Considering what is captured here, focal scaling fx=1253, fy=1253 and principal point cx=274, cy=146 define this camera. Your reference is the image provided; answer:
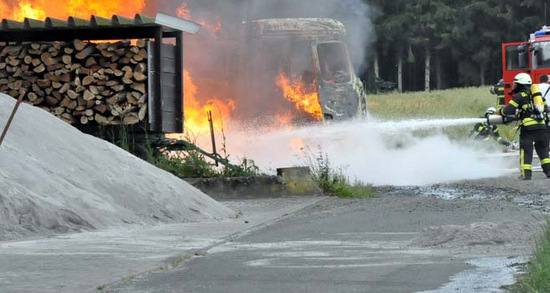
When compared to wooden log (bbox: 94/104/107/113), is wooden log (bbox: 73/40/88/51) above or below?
above

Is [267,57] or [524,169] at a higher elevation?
[267,57]

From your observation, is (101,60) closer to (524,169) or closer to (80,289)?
(524,169)

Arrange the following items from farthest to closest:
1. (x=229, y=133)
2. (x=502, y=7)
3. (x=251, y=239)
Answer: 1. (x=502, y=7)
2. (x=229, y=133)
3. (x=251, y=239)

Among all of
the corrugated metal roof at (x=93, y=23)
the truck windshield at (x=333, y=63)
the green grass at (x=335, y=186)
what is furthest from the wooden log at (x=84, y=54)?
the truck windshield at (x=333, y=63)

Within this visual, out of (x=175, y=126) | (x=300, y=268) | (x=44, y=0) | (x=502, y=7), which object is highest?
(x=502, y=7)

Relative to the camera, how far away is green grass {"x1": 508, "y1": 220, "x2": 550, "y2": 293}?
6852 millimetres

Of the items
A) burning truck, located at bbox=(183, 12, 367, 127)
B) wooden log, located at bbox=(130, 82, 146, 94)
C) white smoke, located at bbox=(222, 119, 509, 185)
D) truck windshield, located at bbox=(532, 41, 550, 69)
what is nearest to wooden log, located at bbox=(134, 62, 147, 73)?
wooden log, located at bbox=(130, 82, 146, 94)

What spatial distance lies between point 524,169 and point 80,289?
41.1 ft

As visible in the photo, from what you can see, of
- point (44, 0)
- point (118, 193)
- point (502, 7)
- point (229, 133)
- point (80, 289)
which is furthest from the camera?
point (502, 7)

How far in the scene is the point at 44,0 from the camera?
19.0m

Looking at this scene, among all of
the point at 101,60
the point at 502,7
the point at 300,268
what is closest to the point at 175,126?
the point at 101,60

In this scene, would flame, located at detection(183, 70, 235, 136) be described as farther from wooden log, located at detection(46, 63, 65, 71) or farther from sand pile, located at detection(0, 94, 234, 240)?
sand pile, located at detection(0, 94, 234, 240)

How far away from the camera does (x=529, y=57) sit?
29734 mm

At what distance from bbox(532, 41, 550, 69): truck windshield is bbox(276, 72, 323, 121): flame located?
8043 millimetres
